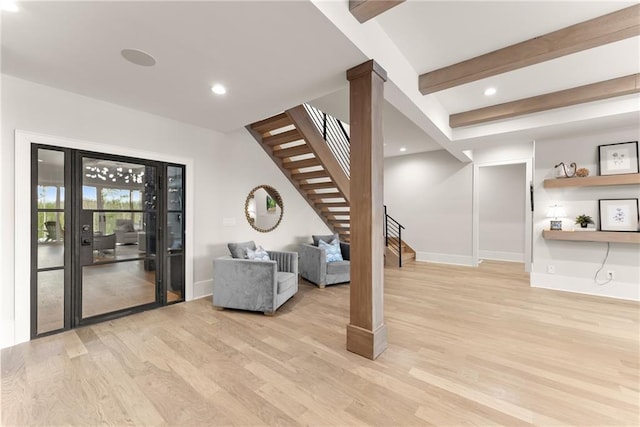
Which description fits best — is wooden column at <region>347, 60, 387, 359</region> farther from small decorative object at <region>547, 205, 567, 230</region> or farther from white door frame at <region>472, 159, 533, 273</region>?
white door frame at <region>472, 159, 533, 273</region>

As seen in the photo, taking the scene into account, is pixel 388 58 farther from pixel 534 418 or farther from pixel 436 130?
pixel 534 418

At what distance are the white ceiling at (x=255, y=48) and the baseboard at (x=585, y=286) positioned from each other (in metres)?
2.50

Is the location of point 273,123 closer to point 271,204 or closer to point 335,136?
point 271,204

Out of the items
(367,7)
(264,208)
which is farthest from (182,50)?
(264,208)

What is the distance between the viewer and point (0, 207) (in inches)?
97.1

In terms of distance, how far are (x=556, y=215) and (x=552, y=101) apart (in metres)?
1.92

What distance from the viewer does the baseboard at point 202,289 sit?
12.9ft

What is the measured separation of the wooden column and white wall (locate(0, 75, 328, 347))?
8.64 ft

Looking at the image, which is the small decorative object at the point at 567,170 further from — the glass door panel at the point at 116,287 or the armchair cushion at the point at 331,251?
the glass door panel at the point at 116,287

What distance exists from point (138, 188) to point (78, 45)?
1.75 metres

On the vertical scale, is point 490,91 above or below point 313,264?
above

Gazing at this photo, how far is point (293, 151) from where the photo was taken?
4.77 m

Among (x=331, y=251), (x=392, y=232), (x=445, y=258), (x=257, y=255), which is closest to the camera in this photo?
(x=257, y=255)

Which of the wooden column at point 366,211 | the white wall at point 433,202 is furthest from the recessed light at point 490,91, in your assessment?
the white wall at point 433,202
